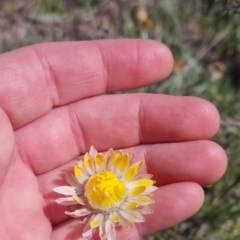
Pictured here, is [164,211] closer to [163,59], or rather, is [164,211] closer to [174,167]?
[174,167]

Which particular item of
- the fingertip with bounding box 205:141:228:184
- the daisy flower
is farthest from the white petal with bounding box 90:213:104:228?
the fingertip with bounding box 205:141:228:184

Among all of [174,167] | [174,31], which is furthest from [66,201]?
[174,31]

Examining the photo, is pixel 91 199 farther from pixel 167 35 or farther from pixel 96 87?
pixel 167 35

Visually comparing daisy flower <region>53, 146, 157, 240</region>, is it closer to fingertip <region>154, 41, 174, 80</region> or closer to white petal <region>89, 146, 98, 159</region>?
white petal <region>89, 146, 98, 159</region>

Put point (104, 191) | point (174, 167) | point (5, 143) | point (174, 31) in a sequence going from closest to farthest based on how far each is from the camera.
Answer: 1. point (5, 143)
2. point (104, 191)
3. point (174, 167)
4. point (174, 31)

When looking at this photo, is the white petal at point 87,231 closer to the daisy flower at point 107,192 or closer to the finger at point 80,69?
the daisy flower at point 107,192

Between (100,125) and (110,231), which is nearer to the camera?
(110,231)

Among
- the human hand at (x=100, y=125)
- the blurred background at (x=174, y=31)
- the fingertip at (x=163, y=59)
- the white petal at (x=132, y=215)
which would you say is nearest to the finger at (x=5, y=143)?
the human hand at (x=100, y=125)

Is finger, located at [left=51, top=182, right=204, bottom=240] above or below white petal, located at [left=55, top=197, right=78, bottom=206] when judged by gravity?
below
